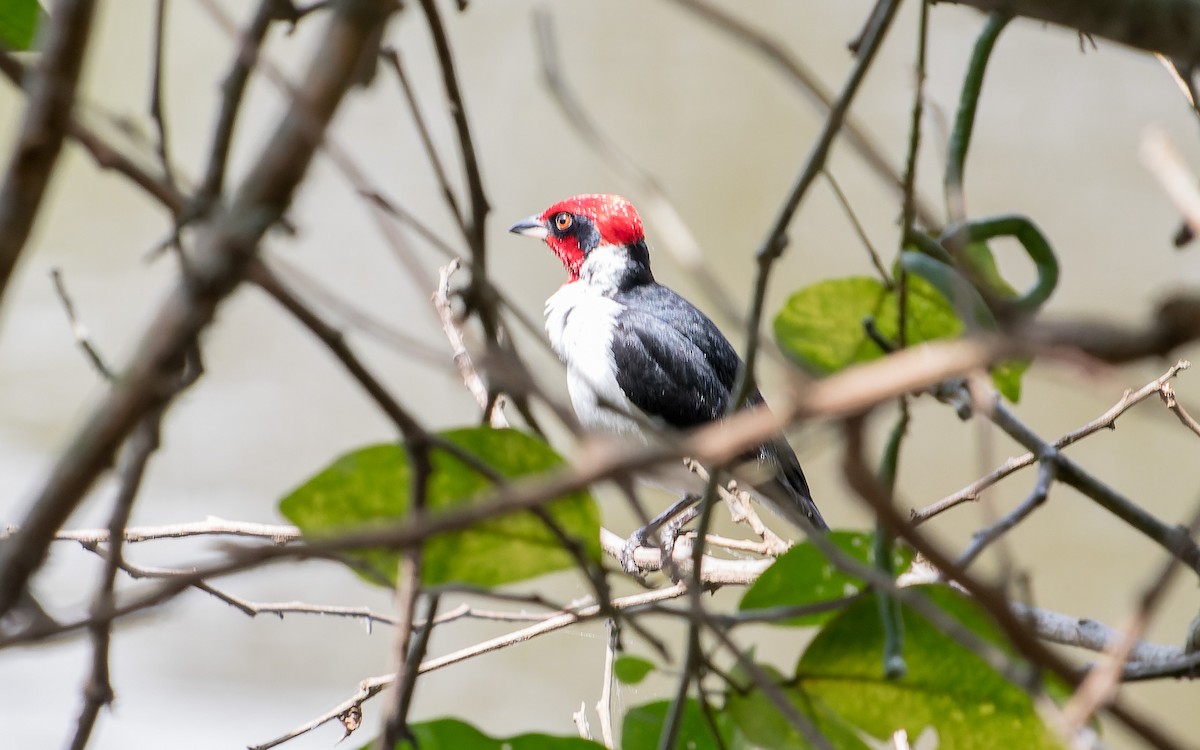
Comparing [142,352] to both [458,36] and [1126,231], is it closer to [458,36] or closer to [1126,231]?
[458,36]

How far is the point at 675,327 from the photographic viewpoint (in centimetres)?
199

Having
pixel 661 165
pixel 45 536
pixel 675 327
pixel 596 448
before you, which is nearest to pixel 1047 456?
pixel 596 448

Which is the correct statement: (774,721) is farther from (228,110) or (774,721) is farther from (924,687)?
(228,110)

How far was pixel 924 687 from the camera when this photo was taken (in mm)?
485

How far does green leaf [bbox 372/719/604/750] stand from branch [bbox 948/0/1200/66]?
A: 0.30 meters

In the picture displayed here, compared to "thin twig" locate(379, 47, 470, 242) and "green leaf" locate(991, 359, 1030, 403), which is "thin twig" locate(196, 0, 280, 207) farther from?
"green leaf" locate(991, 359, 1030, 403)

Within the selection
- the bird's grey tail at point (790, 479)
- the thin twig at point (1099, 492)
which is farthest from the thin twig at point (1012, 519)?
the bird's grey tail at point (790, 479)

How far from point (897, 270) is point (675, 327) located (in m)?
1.34

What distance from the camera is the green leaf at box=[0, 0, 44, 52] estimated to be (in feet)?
A: 1.81

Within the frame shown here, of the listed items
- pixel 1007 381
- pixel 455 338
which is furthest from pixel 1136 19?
pixel 455 338

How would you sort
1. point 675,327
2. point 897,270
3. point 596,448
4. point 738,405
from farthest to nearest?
point 675,327
point 897,270
point 738,405
point 596,448

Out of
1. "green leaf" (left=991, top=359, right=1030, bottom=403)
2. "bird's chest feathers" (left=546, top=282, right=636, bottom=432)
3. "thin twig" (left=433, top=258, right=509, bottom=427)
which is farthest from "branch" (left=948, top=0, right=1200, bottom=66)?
"bird's chest feathers" (left=546, top=282, right=636, bottom=432)

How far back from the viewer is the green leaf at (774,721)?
0.47 meters

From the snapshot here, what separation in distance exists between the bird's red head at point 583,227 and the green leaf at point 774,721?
1.70 m
